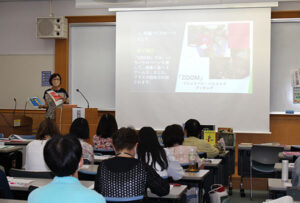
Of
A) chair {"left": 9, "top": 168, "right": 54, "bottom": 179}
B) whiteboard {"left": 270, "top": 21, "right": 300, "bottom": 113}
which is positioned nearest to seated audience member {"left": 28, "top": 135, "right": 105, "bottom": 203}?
chair {"left": 9, "top": 168, "right": 54, "bottom": 179}

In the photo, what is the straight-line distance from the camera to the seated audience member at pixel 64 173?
195cm

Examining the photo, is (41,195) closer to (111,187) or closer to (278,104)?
(111,187)

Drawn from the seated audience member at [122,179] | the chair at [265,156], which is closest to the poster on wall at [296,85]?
the chair at [265,156]

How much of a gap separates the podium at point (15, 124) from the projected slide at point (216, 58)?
297cm

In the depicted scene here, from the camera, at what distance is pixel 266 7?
25.0 ft

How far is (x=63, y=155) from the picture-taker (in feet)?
6.42

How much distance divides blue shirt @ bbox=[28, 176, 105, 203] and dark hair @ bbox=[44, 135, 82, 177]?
0.04m

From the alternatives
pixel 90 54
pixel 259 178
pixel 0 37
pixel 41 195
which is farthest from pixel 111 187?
pixel 0 37

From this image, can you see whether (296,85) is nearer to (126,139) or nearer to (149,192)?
(149,192)

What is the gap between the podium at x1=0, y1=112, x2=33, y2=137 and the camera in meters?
8.52

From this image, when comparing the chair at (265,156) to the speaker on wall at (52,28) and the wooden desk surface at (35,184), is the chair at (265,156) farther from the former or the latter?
the speaker on wall at (52,28)

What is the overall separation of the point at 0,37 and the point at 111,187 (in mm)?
6997

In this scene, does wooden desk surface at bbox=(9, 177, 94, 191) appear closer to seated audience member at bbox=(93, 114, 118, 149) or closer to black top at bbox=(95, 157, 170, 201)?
black top at bbox=(95, 157, 170, 201)

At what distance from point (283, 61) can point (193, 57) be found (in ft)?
5.09
